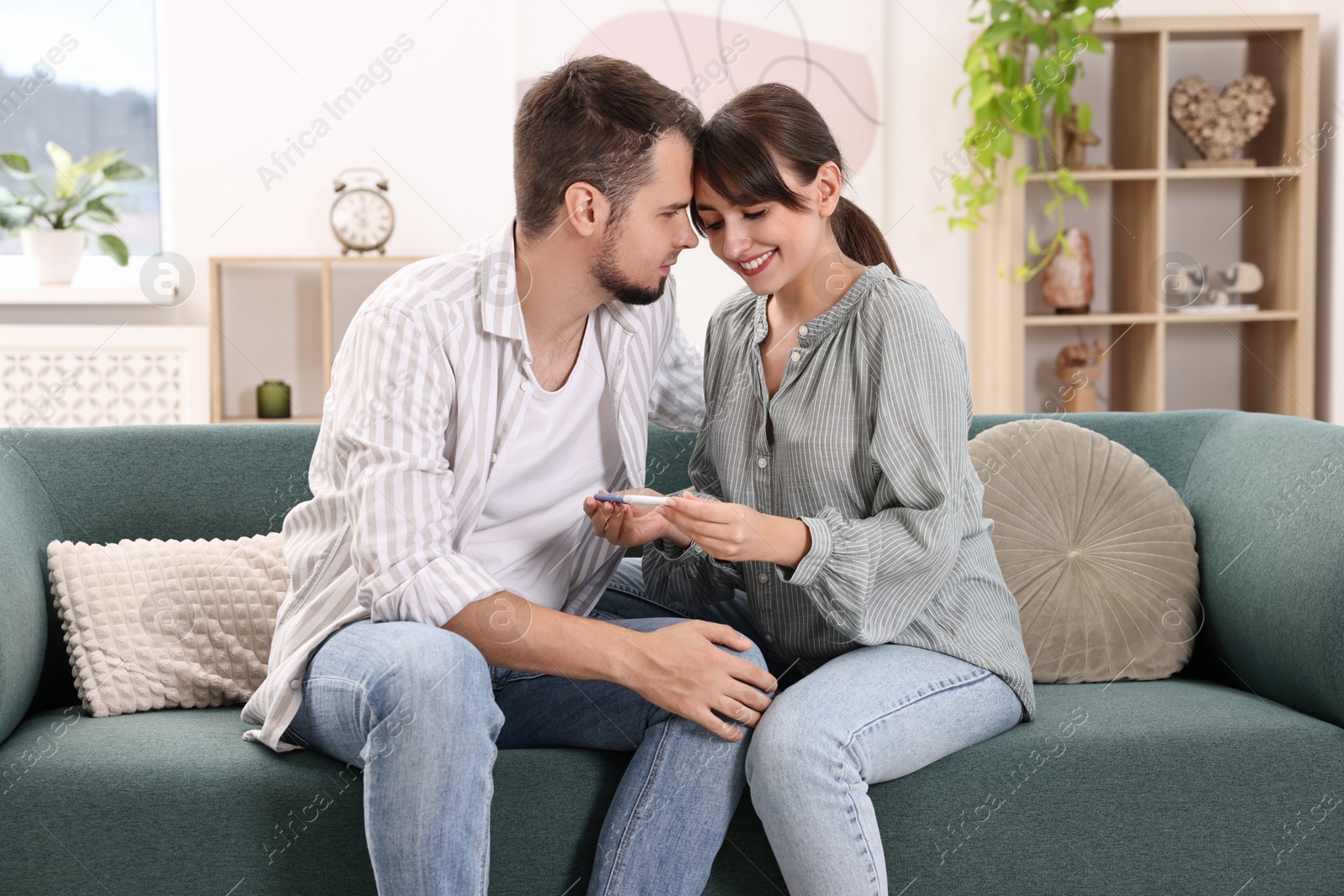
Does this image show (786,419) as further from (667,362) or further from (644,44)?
(644,44)

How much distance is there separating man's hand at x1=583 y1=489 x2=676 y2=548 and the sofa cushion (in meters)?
0.25

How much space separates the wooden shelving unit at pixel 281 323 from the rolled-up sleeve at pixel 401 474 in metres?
2.14

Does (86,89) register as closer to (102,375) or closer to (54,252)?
(54,252)

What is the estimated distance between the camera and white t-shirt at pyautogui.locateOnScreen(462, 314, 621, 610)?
136cm

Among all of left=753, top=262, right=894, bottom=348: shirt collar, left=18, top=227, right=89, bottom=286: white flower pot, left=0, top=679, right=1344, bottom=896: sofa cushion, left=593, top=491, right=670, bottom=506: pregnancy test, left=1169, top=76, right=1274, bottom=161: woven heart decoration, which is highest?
left=1169, top=76, right=1274, bottom=161: woven heart decoration

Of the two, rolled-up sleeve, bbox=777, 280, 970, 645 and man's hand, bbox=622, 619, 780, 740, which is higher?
rolled-up sleeve, bbox=777, 280, 970, 645

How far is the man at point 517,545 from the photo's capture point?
112 cm

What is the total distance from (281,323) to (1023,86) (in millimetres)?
2222

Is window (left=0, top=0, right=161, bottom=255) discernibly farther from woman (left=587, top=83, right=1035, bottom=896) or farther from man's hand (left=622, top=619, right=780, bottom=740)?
man's hand (left=622, top=619, right=780, bottom=740)

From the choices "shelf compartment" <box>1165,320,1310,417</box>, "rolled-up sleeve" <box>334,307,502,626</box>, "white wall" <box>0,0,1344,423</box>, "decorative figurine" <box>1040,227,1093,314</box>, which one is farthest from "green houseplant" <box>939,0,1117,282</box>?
"rolled-up sleeve" <box>334,307,502,626</box>

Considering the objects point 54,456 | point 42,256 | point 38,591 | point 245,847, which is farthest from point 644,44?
point 245,847

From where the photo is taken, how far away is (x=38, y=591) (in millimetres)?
1458

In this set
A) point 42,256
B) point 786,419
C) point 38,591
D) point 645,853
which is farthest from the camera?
point 42,256

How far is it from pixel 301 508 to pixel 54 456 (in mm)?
492
